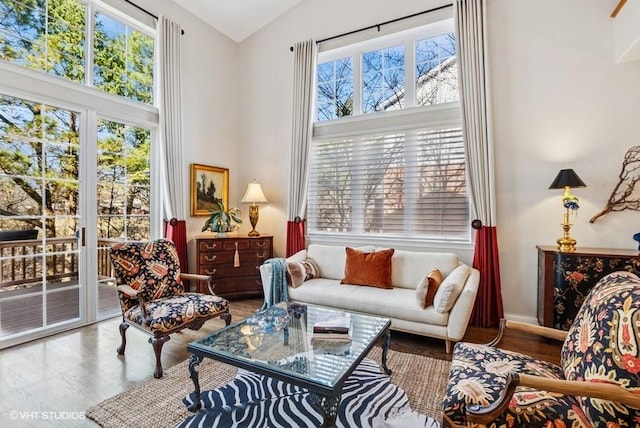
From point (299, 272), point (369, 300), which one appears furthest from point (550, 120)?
point (299, 272)

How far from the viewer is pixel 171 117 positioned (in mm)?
3947

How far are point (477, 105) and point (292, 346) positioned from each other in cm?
308

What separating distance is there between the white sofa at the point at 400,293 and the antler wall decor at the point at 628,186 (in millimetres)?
1454

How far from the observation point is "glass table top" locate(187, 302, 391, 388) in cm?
166

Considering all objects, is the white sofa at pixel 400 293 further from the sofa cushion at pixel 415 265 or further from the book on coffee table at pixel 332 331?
the book on coffee table at pixel 332 331

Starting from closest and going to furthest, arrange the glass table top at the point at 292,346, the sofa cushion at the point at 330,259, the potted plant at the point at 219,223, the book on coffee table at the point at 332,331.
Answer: the glass table top at the point at 292,346
the book on coffee table at the point at 332,331
the sofa cushion at the point at 330,259
the potted plant at the point at 219,223

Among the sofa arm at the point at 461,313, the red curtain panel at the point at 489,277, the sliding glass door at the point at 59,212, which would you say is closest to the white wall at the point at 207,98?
the sliding glass door at the point at 59,212

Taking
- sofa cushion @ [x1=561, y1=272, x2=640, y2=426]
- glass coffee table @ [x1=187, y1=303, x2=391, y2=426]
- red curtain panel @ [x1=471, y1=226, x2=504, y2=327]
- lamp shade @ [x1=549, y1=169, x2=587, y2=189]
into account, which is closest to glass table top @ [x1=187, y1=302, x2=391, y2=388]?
glass coffee table @ [x1=187, y1=303, x2=391, y2=426]

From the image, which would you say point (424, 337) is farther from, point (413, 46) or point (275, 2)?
point (275, 2)

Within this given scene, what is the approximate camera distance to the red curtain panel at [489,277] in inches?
131

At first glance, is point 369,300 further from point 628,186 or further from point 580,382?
point 628,186

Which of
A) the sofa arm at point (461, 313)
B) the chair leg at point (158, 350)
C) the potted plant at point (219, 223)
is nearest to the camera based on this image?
the chair leg at point (158, 350)

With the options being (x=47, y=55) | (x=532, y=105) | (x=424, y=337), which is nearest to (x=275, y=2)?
(x=47, y=55)

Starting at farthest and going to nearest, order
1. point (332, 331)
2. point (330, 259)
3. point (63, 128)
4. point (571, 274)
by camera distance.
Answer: point (330, 259) < point (63, 128) < point (571, 274) < point (332, 331)
